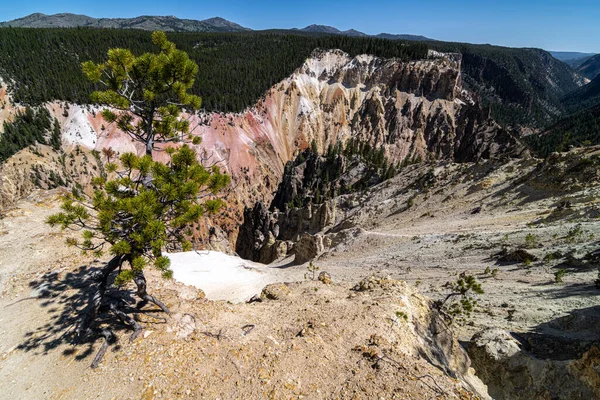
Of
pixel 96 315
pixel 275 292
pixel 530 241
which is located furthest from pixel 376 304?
pixel 530 241

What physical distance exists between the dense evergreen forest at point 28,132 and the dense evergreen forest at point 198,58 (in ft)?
15.5

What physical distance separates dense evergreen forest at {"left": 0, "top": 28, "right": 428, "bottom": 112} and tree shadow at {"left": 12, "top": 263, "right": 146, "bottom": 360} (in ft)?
208

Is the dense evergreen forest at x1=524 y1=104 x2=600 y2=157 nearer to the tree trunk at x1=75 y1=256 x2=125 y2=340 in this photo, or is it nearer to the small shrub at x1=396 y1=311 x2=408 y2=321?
the small shrub at x1=396 y1=311 x2=408 y2=321

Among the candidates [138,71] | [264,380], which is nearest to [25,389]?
[264,380]

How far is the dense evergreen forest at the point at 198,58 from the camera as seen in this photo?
66325 millimetres

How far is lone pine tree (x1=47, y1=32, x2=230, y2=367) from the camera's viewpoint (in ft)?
22.0

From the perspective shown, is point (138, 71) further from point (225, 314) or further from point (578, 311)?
point (578, 311)

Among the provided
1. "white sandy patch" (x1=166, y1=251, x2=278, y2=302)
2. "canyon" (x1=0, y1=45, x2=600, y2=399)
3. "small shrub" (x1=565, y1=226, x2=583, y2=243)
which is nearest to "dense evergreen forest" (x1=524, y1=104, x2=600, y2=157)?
"canyon" (x1=0, y1=45, x2=600, y2=399)

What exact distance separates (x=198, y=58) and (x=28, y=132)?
197ft

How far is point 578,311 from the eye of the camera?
1274 cm

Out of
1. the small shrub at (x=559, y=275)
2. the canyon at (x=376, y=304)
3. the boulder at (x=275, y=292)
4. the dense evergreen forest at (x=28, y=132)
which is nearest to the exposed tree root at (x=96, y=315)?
the canyon at (x=376, y=304)

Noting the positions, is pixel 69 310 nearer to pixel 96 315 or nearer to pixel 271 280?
pixel 96 315

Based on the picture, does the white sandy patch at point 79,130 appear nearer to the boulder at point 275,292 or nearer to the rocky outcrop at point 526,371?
the boulder at point 275,292

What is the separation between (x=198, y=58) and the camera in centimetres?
9875
